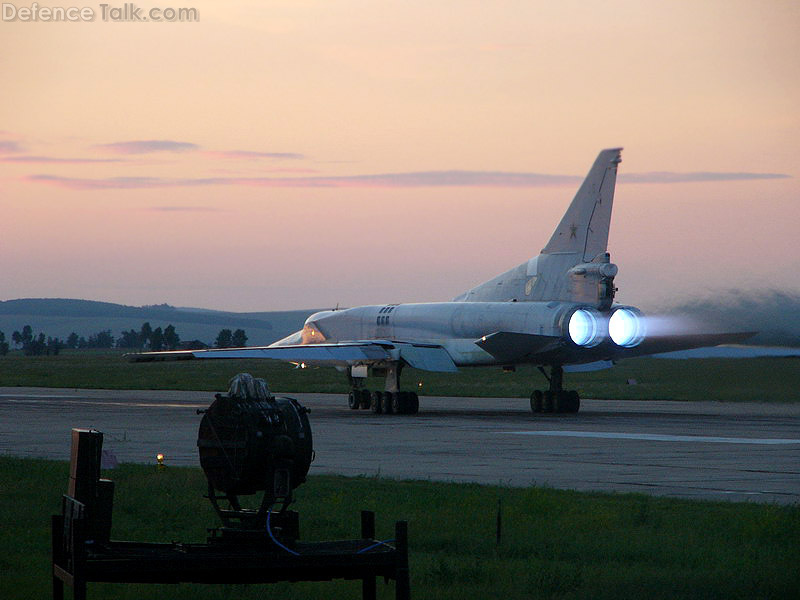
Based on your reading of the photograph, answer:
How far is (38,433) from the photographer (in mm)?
27625

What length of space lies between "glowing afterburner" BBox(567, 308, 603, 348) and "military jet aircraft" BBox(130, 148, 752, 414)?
3cm

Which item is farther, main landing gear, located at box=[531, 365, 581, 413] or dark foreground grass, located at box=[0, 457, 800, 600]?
main landing gear, located at box=[531, 365, 581, 413]

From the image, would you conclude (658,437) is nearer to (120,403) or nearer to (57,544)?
(57,544)

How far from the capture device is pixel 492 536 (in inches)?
472

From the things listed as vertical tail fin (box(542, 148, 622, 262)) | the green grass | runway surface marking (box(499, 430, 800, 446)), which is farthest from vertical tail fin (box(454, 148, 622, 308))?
runway surface marking (box(499, 430, 800, 446))

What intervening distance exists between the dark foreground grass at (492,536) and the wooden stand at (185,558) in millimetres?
1638

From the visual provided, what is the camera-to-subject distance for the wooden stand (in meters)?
7.19

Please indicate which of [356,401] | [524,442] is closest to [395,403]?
[356,401]

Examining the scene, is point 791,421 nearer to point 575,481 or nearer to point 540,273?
point 540,273

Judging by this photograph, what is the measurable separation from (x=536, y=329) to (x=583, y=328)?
4.43ft

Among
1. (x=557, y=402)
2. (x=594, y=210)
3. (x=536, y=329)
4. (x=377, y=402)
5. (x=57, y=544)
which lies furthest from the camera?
(x=377, y=402)

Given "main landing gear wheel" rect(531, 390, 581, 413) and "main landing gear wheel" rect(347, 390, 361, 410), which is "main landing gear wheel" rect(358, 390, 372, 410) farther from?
"main landing gear wheel" rect(531, 390, 581, 413)

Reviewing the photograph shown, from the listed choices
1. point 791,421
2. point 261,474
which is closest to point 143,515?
point 261,474

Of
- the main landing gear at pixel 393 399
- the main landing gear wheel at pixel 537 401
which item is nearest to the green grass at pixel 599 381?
the main landing gear wheel at pixel 537 401
